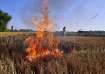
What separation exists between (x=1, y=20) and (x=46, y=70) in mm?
50850

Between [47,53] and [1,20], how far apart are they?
150 ft

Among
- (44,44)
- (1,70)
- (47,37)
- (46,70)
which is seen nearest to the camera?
(1,70)

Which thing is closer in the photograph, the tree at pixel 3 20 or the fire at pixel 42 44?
the fire at pixel 42 44

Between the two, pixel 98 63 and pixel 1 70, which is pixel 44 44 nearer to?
pixel 98 63

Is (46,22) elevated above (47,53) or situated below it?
above

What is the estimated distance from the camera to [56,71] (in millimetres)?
7941

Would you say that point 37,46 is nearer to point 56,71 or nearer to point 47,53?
point 47,53

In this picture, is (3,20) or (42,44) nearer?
(42,44)

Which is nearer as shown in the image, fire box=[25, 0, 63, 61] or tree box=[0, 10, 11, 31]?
fire box=[25, 0, 63, 61]

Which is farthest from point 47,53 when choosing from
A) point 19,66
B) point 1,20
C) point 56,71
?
point 1,20

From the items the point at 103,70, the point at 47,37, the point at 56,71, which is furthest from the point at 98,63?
the point at 47,37

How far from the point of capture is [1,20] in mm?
57562

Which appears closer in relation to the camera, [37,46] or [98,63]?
[98,63]

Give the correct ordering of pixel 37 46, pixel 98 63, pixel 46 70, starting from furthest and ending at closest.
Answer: pixel 37 46 → pixel 98 63 → pixel 46 70
